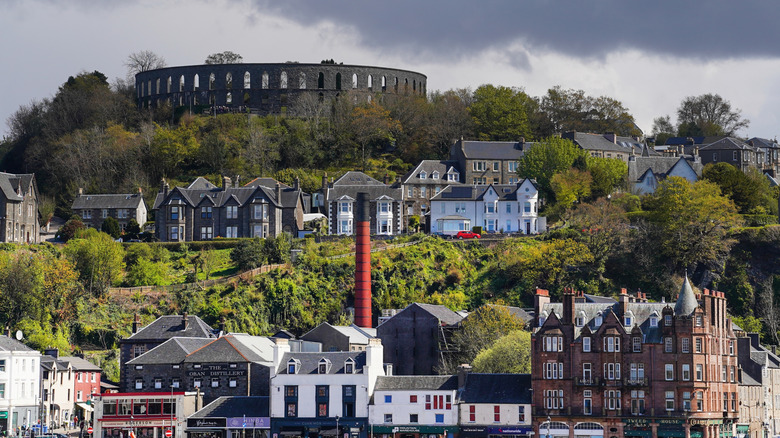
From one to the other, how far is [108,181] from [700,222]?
2217 inches

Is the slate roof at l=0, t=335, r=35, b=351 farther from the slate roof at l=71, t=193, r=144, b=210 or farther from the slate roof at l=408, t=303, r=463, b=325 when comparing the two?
the slate roof at l=71, t=193, r=144, b=210

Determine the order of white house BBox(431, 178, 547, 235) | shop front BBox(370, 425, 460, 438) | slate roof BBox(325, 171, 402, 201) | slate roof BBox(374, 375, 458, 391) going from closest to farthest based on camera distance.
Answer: shop front BBox(370, 425, 460, 438), slate roof BBox(374, 375, 458, 391), white house BBox(431, 178, 547, 235), slate roof BBox(325, 171, 402, 201)

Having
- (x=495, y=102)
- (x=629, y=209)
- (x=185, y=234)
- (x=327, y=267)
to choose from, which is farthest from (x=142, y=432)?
(x=495, y=102)

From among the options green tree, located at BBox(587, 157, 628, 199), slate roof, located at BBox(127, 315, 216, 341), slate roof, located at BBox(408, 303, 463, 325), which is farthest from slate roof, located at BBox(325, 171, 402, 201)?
slate roof, located at BBox(127, 315, 216, 341)

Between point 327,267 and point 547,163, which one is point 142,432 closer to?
point 327,267

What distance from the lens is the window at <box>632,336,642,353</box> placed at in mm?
77375

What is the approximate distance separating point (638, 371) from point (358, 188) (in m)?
50.7

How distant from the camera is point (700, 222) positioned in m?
110

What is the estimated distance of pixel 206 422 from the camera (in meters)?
80.8

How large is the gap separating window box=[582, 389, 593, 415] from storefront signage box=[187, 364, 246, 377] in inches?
784

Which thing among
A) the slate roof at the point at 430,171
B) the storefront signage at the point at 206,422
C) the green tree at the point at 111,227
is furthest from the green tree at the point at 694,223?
the green tree at the point at 111,227

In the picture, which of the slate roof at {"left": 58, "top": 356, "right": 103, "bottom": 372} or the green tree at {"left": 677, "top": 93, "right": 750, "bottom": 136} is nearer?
the slate roof at {"left": 58, "top": 356, "right": 103, "bottom": 372}

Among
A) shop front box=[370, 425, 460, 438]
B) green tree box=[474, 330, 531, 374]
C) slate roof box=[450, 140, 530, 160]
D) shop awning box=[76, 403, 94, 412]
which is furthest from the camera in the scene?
slate roof box=[450, 140, 530, 160]

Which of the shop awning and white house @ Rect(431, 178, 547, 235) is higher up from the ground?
white house @ Rect(431, 178, 547, 235)
